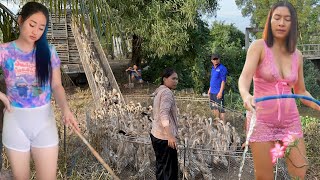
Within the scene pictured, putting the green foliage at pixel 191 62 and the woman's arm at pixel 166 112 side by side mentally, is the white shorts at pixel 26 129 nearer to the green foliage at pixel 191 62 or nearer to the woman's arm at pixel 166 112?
the woman's arm at pixel 166 112

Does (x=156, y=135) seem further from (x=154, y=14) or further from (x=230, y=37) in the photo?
(x=230, y=37)

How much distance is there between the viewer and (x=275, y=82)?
7.14ft

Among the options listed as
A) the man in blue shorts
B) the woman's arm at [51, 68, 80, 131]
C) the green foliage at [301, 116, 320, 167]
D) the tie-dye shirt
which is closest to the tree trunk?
the man in blue shorts

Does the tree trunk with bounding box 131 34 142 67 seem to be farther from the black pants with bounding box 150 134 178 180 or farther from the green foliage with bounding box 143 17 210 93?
the black pants with bounding box 150 134 178 180

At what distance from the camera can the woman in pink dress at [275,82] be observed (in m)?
2.17

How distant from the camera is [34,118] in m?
2.22

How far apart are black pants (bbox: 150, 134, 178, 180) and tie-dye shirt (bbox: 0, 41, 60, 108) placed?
1.61 meters

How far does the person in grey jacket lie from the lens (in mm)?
3555

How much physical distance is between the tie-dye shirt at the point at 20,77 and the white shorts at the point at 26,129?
0.04m

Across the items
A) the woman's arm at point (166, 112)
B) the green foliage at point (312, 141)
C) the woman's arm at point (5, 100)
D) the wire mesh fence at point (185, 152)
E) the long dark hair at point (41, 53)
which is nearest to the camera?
the woman's arm at point (5, 100)

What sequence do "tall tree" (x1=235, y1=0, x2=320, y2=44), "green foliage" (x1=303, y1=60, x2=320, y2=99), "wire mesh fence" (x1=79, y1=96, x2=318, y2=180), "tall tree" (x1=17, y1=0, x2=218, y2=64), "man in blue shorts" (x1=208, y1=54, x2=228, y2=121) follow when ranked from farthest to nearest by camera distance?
1. "tall tree" (x1=235, y1=0, x2=320, y2=44)
2. "green foliage" (x1=303, y1=60, x2=320, y2=99)
3. "tall tree" (x1=17, y1=0, x2=218, y2=64)
4. "man in blue shorts" (x1=208, y1=54, x2=228, y2=121)
5. "wire mesh fence" (x1=79, y1=96, x2=318, y2=180)

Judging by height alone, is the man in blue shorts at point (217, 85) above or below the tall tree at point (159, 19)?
below

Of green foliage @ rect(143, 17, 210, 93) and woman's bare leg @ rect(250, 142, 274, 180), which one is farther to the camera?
green foliage @ rect(143, 17, 210, 93)

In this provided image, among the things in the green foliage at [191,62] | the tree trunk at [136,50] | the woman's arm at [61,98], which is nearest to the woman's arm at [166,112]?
the woman's arm at [61,98]
